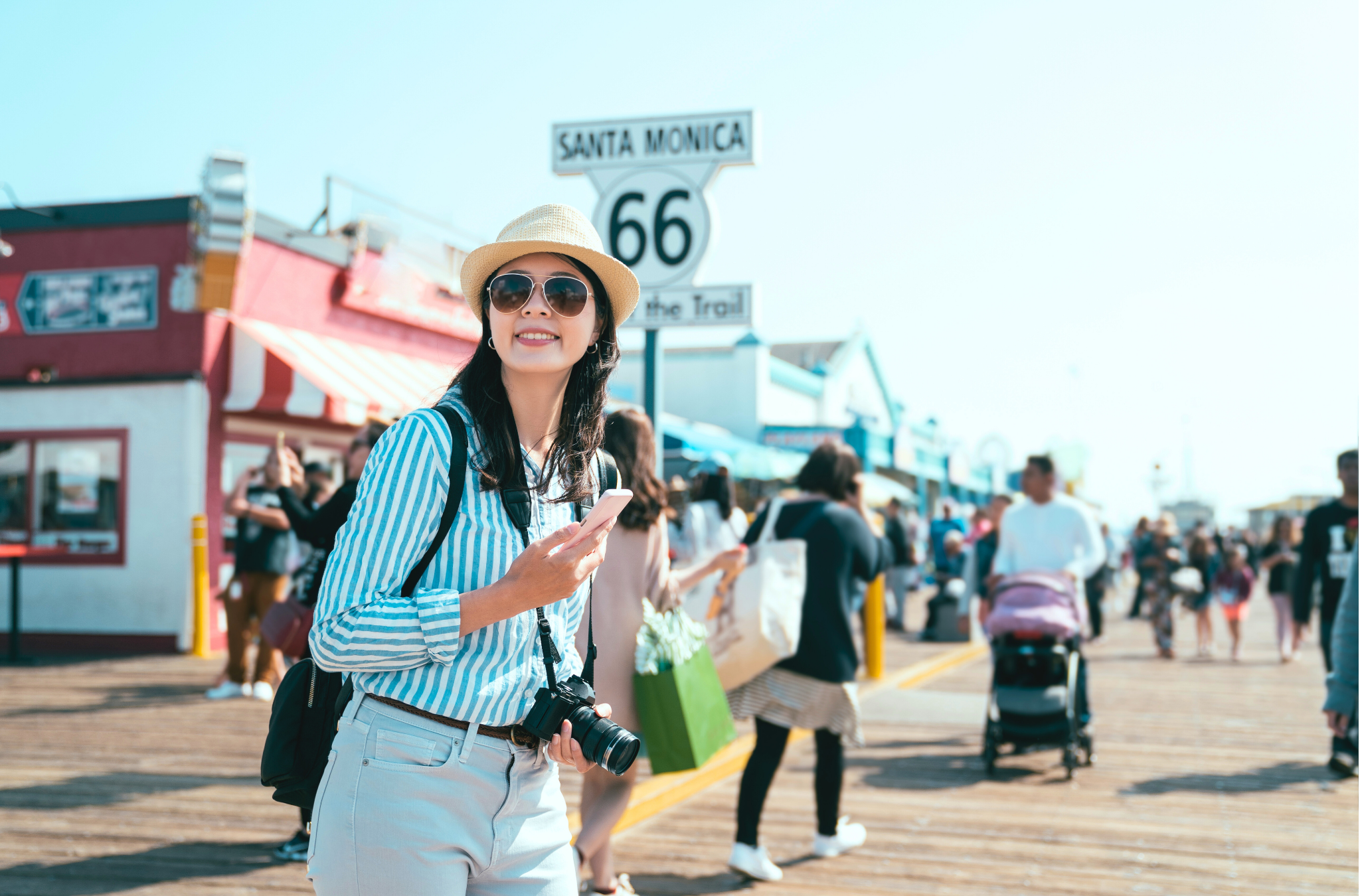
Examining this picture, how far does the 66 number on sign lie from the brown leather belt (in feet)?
13.5

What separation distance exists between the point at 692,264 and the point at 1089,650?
490 inches

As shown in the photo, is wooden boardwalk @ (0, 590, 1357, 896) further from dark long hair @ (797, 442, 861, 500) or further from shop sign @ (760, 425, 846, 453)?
shop sign @ (760, 425, 846, 453)

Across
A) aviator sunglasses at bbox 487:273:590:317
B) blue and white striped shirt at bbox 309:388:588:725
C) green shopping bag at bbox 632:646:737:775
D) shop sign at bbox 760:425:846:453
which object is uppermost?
shop sign at bbox 760:425:846:453

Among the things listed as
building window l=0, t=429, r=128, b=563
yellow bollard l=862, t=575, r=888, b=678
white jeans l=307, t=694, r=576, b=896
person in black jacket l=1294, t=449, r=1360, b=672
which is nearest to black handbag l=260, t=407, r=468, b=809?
white jeans l=307, t=694, r=576, b=896

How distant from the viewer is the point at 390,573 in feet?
6.29

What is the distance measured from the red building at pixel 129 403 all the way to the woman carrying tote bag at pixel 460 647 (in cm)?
1162

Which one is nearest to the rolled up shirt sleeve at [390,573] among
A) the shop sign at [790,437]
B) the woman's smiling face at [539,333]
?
the woman's smiling face at [539,333]

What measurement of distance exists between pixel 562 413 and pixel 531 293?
0.91ft

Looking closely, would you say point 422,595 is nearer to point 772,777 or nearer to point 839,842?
point 772,777

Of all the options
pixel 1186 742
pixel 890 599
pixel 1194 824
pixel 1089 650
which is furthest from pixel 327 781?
pixel 890 599

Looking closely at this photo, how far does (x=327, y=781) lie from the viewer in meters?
2.01

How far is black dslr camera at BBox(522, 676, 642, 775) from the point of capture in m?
2.01

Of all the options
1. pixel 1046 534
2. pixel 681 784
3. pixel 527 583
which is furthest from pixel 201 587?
pixel 527 583

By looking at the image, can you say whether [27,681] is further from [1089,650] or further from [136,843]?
[1089,650]
